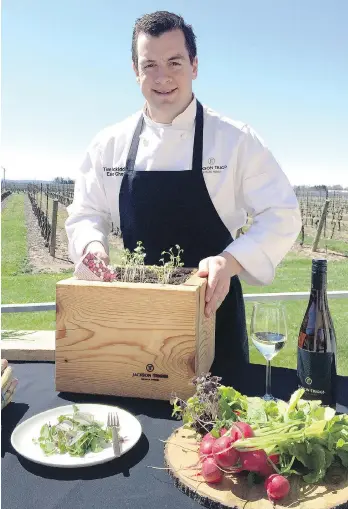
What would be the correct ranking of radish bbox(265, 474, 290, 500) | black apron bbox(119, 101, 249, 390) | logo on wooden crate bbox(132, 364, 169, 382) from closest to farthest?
radish bbox(265, 474, 290, 500) → logo on wooden crate bbox(132, 364, 169, 382) → black apron bbox(119, 101, 249, 390)

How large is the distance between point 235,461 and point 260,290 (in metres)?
9.66

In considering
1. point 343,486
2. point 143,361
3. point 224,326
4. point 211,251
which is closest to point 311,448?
point 343,486

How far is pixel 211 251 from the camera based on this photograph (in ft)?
6.79

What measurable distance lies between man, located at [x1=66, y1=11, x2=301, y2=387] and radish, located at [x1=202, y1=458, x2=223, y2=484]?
2.66 feet

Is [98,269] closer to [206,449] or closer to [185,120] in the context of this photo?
[206,449]

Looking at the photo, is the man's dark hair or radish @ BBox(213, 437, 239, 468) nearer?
radish @ BBox(213, 437, 239, 468)

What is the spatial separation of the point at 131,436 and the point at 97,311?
370 millimetres

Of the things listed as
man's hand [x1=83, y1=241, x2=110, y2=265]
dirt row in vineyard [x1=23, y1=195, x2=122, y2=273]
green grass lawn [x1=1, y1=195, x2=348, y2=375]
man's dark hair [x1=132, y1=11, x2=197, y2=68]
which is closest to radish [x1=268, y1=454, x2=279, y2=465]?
man's hand [x1=83, y1=241, x2=110, y2=265]

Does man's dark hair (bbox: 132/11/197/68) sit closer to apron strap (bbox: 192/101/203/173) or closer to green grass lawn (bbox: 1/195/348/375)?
apron strap (bbox: 192/101/203/173)

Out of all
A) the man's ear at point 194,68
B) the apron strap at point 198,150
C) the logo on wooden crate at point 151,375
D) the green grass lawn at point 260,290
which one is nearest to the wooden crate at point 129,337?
the logo on wooden crate at point 151,375

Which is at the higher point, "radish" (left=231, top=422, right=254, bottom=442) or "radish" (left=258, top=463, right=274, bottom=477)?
"radish" (left=231, top=422, right=254, bottom=442)

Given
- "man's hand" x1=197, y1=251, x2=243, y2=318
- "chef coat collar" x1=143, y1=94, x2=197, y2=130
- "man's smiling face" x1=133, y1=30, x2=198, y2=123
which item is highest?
"man's smiling face" x1=133, y1=30, x2=198, y2=123

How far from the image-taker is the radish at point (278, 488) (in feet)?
3.10

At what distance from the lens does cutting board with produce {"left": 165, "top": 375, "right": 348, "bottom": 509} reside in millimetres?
960
